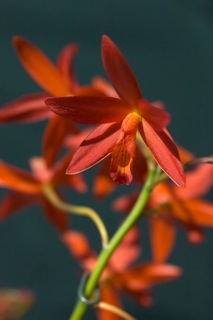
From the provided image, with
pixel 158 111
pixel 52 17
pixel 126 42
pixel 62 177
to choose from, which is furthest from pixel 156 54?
pixel 158 111

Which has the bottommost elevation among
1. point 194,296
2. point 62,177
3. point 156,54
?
point 194,296

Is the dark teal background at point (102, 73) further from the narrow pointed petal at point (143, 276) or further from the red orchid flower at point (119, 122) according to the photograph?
the red orchid flower at point (119, 122)

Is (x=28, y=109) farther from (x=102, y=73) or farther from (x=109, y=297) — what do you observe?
(x=102, y=73)

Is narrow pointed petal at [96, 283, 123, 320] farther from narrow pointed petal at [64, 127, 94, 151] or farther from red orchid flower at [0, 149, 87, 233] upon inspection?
narrow pointed petal at [64, 127, 94, 151]

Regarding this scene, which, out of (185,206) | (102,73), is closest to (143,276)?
(185,206)

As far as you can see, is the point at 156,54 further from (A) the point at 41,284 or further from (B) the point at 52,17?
(A) the point at 41,284
